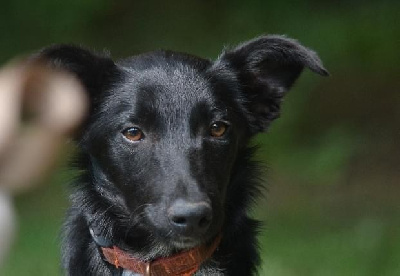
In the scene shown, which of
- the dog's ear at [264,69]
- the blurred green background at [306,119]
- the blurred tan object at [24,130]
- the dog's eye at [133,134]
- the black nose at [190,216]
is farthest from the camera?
the blurred green background at [306,119]

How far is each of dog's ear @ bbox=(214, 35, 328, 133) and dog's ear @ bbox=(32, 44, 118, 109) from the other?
500mm

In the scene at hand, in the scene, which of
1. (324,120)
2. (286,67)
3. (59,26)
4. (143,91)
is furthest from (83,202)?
(59,26)

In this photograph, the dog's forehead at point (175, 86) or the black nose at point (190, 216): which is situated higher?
the dog's forehead at point (175, 86)

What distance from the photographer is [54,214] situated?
23.7ft

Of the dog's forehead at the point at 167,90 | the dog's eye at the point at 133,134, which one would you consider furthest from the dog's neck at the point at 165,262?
the dog's forehead at the point at 167,90

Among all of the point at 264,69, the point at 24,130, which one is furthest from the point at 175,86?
the point at 24,130

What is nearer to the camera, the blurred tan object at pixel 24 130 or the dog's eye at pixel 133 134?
the blurred tan object at pixel 24 130

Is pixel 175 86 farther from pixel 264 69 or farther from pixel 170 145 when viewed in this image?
pixel 264 69

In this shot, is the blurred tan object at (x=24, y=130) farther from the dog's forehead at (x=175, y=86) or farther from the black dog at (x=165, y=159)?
the dog's forehead at (x=175, y=86)

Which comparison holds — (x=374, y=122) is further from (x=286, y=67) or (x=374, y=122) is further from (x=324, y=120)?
(x=286, y=67)

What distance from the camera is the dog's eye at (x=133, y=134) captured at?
317cm

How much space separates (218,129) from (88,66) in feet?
2.05

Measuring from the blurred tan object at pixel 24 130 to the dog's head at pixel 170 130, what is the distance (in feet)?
6.14

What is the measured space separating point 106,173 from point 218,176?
0.50m
